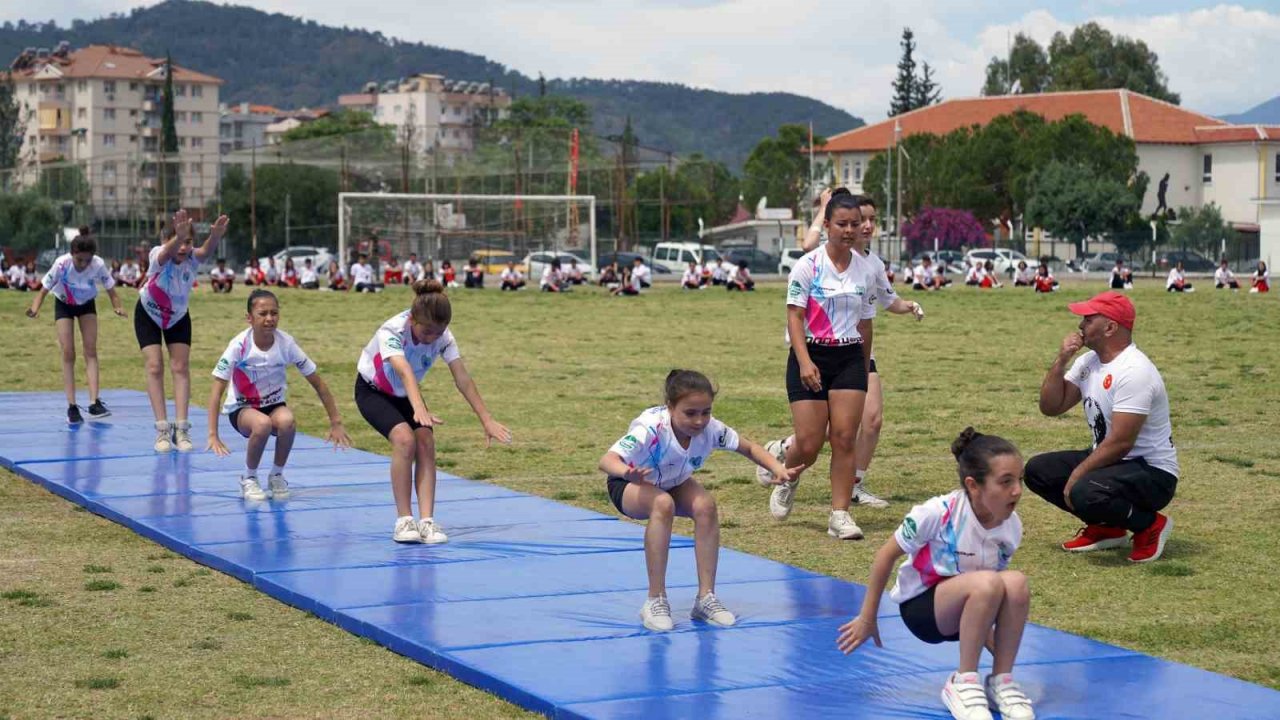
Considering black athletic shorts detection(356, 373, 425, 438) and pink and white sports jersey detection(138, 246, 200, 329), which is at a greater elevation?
pink and white sports jersey detection(138, 246, 200, 329)

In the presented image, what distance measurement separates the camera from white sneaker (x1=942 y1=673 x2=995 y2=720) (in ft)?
17.3

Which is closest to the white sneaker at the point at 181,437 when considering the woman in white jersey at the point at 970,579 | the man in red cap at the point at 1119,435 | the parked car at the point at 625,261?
the man in red cap at the point at 1119,435

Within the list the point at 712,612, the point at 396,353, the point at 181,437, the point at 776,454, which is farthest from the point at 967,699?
the point at 181,437

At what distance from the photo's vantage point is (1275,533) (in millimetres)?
8773

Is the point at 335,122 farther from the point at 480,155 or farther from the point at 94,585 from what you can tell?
the point at 94,585

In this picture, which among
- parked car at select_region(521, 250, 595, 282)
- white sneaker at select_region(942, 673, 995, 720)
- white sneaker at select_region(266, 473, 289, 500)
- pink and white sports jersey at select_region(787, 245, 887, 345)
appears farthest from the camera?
parked car at select_region(521, 250, 595, 282)

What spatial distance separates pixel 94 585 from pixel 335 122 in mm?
140018

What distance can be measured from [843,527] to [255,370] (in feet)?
11.8

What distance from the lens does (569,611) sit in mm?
6852

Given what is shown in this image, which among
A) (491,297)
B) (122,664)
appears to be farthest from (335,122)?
(122,664)

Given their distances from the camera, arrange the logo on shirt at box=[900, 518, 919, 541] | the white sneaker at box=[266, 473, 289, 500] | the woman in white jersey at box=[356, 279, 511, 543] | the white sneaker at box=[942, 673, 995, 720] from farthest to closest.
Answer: the white sneaker at box=[266, 473, 289, 500], the woman in white jersey at box=[356, 279, 511, 543], the logo on shirt at box=[900, 518, 919, 541], the white sneaker at box=[942, 673, 995, 720]

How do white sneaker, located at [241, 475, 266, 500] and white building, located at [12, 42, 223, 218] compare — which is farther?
white building, located at [12, 42, 223, 218]

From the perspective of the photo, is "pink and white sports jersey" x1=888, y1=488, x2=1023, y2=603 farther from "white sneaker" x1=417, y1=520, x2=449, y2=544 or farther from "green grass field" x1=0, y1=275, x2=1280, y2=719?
"white sneaker" x1=417, y1=520, x2=449, y2=544

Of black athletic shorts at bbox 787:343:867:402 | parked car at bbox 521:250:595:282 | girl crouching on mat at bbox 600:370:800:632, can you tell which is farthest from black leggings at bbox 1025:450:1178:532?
parked car at bbox 521:250:595:282
